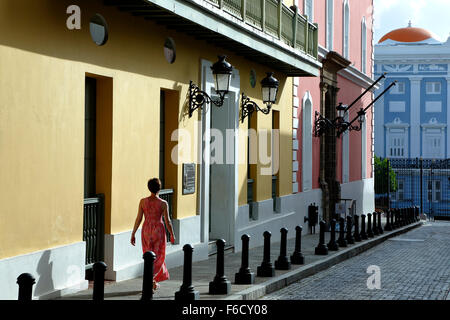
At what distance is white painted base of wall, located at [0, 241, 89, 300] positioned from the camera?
323 inches

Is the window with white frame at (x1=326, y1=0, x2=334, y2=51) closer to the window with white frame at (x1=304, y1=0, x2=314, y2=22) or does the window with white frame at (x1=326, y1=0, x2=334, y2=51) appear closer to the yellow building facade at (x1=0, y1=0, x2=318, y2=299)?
the window with white frame at (x1=304, y1=0, x2=314, y2=22)

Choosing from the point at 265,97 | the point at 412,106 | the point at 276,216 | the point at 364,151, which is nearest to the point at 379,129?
the point at 412,106

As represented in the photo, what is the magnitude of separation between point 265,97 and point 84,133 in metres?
6.40

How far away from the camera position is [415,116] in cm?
6162

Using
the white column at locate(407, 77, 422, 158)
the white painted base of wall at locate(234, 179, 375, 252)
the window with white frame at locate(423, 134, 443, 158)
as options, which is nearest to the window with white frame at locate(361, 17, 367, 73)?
the white painted base of wall at locate(234, 179, 375, 252)

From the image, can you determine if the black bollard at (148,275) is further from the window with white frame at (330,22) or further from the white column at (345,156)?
the white column at (345,156)

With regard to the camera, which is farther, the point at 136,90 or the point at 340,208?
the point at 340,208

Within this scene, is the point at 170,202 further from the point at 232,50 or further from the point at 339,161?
the point at 339,161

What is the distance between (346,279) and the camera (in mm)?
12578

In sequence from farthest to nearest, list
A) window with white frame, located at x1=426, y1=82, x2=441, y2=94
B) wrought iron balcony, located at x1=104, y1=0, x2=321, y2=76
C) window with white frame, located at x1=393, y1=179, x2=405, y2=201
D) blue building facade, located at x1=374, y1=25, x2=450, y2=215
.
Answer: window with white frame, located at x1=426, y1=82, x2=441, y2=94
blue building facade, located at x1=374, y1=25, x2=450, y2=215
window with white frame, located at x1=393, y1=179, x2=405, y2=201
wrought iron balcony, located at x1=104, y1=0, x2=321, y2=76

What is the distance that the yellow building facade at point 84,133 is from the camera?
8.48m

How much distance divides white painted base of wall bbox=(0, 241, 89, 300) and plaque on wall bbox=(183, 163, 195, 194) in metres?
3.76
